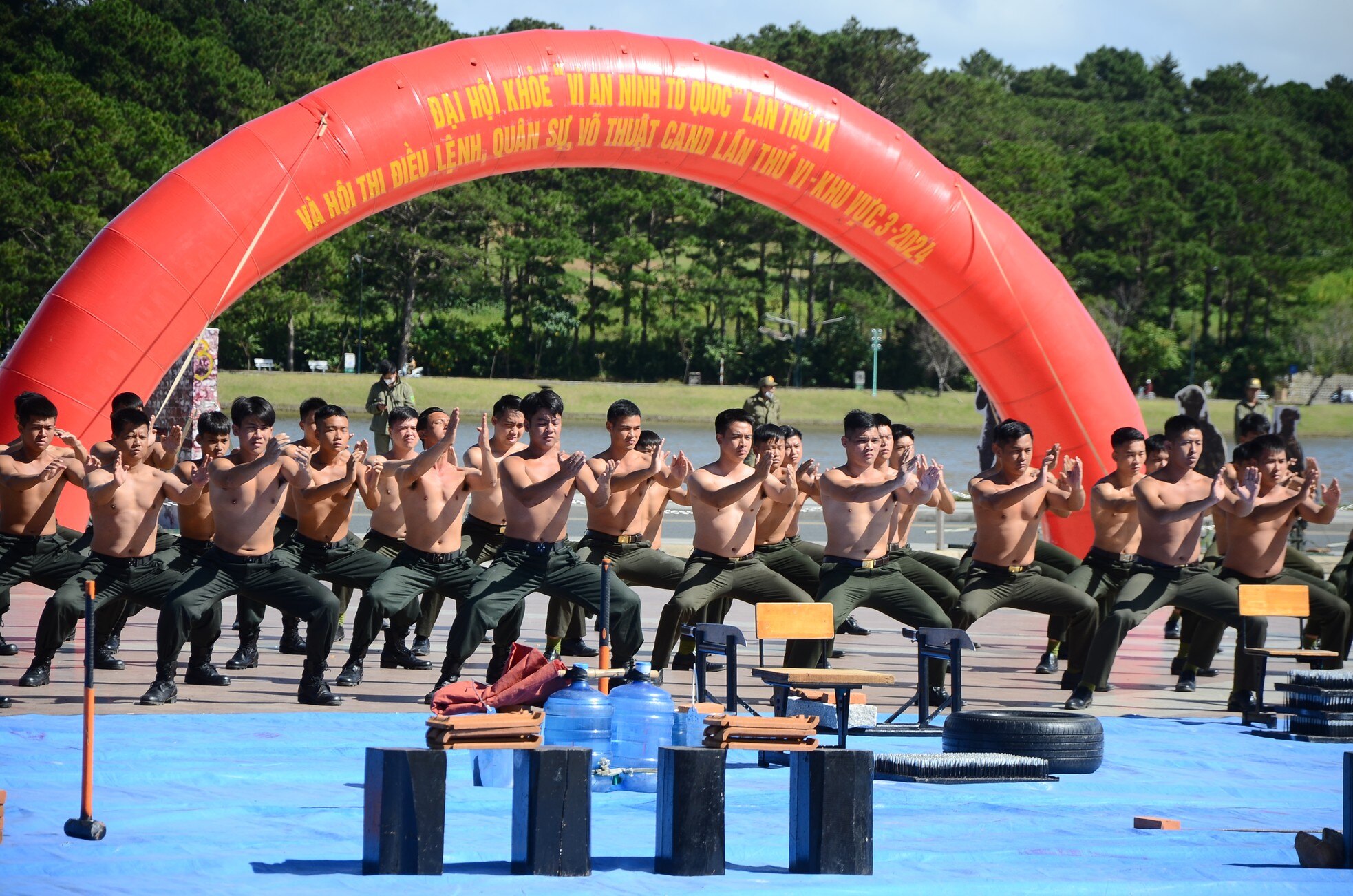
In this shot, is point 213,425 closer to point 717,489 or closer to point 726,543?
point 717,489

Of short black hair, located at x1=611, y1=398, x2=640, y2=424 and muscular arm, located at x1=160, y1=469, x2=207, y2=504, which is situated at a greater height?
short black hair, located at x1=611, y1=398, x2=640, y2=424

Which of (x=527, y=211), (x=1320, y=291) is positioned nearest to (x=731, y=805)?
(x=527, y=211)

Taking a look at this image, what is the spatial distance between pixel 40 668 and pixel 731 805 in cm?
447

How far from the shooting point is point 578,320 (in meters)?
63.4

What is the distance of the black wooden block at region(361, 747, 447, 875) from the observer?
5.16m

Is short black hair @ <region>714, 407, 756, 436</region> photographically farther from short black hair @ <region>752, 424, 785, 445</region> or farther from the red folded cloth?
the red folded cloth

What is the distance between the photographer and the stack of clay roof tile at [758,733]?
608 cm

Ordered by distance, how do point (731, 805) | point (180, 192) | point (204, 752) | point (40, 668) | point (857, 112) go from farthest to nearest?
point (857, 112), point (180, 192), point (40, 668), point (204, 752), point (731, 805)

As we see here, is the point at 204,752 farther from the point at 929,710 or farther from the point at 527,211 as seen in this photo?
the point at 527,211

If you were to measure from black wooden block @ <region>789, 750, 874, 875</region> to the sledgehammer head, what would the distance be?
229cm

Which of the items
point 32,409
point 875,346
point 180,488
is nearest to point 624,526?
point 180,488

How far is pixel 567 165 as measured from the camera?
43.2ft

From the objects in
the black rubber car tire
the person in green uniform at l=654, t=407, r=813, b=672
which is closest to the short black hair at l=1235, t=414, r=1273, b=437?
the person in green uniform at l=654, t=407, r=813, b=672

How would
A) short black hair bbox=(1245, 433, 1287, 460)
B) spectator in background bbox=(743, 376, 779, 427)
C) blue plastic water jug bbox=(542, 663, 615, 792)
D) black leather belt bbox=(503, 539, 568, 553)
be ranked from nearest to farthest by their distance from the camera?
blue plastic water jug bbox=(542, 663, 615, 792) → black leather belt bbox=(503, 539, 568, 553) → short black hair bbox=(1245, 433, 1287, 460) → spectator in background bbox=(743, 376, 779, 427)
